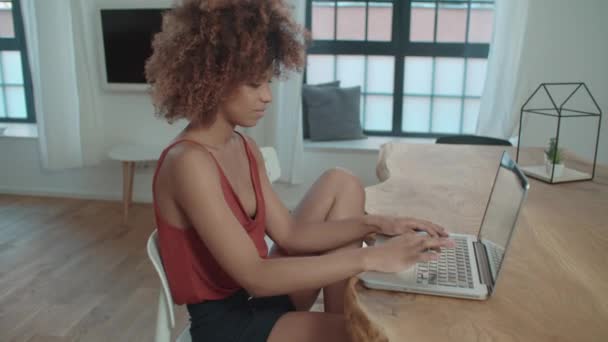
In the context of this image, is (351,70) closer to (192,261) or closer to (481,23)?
(481,23)

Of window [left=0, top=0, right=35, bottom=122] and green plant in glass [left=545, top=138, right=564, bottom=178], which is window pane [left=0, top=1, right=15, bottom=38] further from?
green plant in glass [left=545, top=138, right=564, bottom=178]

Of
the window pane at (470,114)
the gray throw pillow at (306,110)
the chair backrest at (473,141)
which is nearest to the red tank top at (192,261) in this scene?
the chair backrest at (473,141)

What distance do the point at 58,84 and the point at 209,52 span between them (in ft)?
9.79

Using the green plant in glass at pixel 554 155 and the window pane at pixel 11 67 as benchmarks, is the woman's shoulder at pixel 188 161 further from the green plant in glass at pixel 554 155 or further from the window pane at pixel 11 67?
the window pane at pixel 11 67

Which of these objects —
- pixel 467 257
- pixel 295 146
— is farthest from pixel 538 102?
pixel 467 257

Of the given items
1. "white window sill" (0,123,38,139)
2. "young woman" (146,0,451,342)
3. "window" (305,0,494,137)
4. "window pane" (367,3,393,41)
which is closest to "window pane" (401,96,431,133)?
"window" (305,0,494,137)

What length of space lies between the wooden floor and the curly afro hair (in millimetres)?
1320

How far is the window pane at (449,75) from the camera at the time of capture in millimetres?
3760

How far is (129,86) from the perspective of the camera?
3.79 metres

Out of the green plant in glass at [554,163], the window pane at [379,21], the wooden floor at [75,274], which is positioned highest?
the window pane at [379,21]

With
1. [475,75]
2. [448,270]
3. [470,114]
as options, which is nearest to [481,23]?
[475,75]

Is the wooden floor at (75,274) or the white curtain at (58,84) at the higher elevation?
the white curtain at (58,84)

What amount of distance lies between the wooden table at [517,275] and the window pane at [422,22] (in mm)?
2096

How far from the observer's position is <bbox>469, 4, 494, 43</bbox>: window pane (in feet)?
11.9
